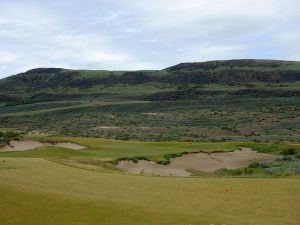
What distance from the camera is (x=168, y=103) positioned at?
381 ft

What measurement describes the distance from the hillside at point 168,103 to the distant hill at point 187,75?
1.01ft

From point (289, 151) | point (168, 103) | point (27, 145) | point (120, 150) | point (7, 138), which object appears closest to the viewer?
point (120, 150)

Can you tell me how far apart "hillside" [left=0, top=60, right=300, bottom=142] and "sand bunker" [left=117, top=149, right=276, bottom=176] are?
613 inches

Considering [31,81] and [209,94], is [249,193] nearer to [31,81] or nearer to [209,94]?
[209,94]

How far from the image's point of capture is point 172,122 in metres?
82.7

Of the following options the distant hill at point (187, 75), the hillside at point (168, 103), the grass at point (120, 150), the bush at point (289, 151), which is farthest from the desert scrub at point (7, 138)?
the distant hill at point (187, 75)

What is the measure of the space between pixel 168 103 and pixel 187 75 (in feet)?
182

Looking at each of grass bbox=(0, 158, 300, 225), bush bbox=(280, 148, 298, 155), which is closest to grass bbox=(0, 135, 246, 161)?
bush bbox=(280, 148, 298, 155)

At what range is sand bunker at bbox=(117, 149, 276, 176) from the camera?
3119cm

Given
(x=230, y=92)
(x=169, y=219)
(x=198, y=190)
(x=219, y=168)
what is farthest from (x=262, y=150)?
(x=230, y=92)

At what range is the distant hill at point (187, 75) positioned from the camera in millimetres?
161000

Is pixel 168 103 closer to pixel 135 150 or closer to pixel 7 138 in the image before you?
pixel 7 138

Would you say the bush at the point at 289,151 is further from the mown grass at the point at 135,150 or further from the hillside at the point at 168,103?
the hillside at the point at 168,103

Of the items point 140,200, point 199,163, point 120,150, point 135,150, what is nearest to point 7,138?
point 120,150
